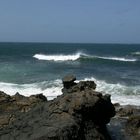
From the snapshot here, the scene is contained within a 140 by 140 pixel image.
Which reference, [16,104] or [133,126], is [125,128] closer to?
[133,126]

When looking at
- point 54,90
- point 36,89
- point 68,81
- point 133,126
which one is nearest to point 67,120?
point 133,126

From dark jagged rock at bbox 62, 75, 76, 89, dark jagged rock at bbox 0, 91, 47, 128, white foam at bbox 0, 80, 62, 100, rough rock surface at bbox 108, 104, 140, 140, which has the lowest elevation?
white foam at bbox 0, 80, 62, 100

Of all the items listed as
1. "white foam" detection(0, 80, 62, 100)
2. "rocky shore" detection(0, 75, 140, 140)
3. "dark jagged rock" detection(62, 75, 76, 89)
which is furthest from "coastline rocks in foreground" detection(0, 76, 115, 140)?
"white foam" detection(0, 80, 62, 100)

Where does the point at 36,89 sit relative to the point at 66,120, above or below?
below

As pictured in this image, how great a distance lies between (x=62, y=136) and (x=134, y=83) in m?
24.2

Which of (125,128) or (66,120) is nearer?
(66,120)

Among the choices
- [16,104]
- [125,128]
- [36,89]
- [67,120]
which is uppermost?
[67,120]

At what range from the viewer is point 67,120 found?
10.6 metres

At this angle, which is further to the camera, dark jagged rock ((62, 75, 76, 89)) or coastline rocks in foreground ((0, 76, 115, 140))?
dark jagged rock ((62, 75, 76, 89))

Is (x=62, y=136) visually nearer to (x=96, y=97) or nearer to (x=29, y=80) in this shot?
(x=96, y=97)

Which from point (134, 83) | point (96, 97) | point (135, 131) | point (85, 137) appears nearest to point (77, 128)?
point (85, 137)

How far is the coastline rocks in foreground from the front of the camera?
10.2 m

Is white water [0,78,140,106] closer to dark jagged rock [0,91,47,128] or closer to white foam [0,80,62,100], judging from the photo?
A: white foam [0,80,62,100]

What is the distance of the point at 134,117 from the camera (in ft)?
50.8
